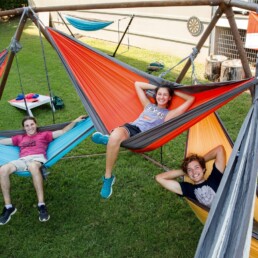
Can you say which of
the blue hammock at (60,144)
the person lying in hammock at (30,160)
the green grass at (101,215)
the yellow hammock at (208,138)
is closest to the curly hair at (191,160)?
the yellow hammock at (208,138)

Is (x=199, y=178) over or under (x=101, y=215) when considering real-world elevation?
over

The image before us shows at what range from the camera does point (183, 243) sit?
7.32ft

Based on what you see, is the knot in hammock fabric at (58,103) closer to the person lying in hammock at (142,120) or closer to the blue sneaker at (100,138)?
the person lying in hammock at (142,120)

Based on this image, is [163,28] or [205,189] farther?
[163,28]

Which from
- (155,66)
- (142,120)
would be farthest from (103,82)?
(155,66)

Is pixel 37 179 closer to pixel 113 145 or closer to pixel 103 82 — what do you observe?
pixel 113 145

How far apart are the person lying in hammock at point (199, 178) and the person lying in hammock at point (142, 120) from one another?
323 millimetres

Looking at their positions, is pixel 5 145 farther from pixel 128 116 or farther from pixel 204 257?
pixel 204 257

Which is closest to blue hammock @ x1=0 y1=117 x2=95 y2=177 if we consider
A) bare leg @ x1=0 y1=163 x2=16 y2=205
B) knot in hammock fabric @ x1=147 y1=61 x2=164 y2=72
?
bare leg @ x1=0 y1=163 x2=16 y2=205

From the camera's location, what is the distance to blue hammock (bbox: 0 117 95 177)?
7.53ft

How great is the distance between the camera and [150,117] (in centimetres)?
250

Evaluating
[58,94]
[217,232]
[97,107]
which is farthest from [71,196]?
[58,94]

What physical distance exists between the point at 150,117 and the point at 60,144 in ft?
2.18

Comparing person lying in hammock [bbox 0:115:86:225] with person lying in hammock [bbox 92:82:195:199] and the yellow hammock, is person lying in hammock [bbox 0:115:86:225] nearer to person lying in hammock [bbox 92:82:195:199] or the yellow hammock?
person lying in hammock [bbox 92:82:195:199]
